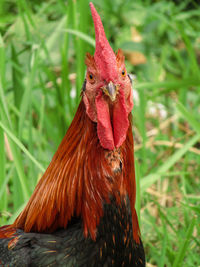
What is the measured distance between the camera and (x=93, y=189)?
140 cm

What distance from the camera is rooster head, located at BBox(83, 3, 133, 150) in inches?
51.6

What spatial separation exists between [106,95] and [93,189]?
330 mm

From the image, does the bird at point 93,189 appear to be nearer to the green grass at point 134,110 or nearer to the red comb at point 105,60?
the red comb at point 105,60

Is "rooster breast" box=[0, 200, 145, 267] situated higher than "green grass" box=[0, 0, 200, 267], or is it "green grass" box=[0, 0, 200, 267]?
"green grass" box=[0, 0, 200, 267]

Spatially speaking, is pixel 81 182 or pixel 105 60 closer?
pixel 105 60

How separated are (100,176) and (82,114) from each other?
0.22 m

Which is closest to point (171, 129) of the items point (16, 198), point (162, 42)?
point (162, 42)

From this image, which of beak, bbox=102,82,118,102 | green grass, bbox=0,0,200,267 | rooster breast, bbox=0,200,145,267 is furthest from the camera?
green grass, bbox=0,0,200,267

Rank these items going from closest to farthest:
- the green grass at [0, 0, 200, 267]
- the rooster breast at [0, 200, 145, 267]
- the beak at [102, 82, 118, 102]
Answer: the beak at [102, 82, 118, 102] < the rooster breast at [0, 200, 145, 267] < the green grass at [0, 0, 200, 267]

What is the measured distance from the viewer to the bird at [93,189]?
135 cm

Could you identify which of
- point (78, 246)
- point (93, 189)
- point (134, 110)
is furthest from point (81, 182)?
point (134, 110)

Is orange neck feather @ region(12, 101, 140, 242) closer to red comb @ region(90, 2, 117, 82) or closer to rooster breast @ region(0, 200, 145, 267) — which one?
rooster breast @ region(0, 200, 145, 267)

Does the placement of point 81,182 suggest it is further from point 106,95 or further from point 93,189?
point 106,95

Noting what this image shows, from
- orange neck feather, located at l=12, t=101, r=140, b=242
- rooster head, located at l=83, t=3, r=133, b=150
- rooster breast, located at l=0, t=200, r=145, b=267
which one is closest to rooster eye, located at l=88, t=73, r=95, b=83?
rooster head, located at l=83, t=3, r=133, b=150
